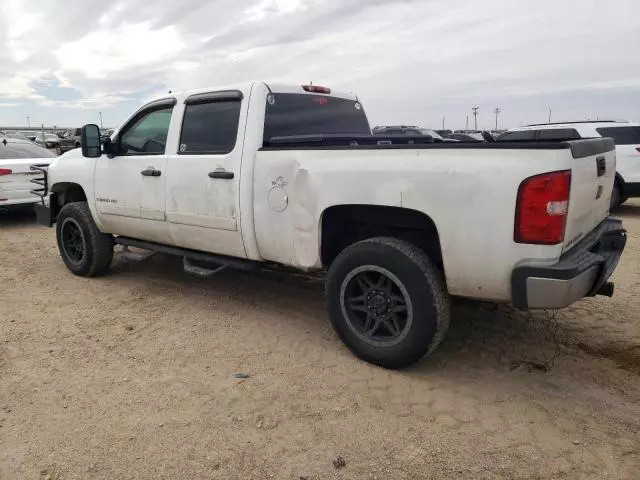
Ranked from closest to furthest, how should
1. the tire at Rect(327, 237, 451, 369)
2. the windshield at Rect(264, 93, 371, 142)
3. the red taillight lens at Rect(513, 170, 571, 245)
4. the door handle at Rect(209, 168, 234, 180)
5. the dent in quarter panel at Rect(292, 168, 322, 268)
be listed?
the red taillight lens at Rect(513, 170, 571, 245)
the tire at Rect(327, 237, 451, 369)
the dent in quarter panel at Rect(292, 168, 322, 268)
the door handle at Rect(209, 168, 234, 180)
the windshield at Rect(264, 93, 371, 142)

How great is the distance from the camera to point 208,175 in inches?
164

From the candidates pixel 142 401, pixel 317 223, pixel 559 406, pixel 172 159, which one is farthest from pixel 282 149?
pixel 559 406

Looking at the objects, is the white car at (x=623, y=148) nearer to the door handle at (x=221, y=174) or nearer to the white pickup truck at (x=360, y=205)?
the white pickup truck at (x=360, y=205)

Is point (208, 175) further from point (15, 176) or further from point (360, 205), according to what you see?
point (15, 176)

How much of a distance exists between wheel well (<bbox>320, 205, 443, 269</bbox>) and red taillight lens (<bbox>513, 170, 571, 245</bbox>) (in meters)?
0.57

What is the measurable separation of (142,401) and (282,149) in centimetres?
197

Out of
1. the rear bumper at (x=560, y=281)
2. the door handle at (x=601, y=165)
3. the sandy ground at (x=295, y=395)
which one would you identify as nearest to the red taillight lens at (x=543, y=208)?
the rear bumper at (x=560, y=281)

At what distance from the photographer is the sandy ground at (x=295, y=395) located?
8.49ft

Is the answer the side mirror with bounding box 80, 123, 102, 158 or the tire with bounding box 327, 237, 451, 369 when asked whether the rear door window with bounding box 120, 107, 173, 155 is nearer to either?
the side mirror with bounding box 80, 123, 102, 158

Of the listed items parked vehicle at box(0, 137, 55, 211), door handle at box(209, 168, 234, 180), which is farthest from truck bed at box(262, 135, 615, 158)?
parked vehicle at box(0, 137, 55, 211)

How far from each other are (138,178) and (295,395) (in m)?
2.77

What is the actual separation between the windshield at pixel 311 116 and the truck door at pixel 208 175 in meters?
0.25

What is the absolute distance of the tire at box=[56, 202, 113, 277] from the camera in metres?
5.55

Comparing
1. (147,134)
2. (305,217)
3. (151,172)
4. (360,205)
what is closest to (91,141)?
(147,134)
